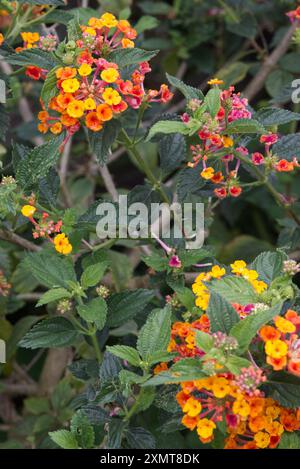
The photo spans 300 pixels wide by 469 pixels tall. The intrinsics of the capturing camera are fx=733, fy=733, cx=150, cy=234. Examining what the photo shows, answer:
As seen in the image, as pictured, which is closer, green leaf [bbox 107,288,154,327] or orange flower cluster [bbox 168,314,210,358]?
orange flower cluster [bbox 168,314,210,358]

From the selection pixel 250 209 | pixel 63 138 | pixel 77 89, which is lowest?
pixel 250 209

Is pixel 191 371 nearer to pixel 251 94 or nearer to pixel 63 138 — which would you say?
pixel 63 138

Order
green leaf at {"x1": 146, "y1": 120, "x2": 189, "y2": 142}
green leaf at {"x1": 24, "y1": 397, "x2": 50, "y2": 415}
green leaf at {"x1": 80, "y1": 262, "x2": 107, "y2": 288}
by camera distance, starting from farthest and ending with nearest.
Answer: green leaf at {"x1": 24, "y1": 397, "x2": 50, "y2": 415} → green leaf at {"x1": 80, "y1": 262, "x2": 107, "y2": 288} → green leaf at {"x1": 146, "y1": 120, "x2": 189, "y2": 142}

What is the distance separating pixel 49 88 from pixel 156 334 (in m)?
0.48

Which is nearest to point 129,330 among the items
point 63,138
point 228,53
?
point 63,138

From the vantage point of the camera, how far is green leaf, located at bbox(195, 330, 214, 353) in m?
1.04

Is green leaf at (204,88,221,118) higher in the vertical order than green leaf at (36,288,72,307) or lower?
higher

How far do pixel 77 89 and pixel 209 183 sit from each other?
1.23 feet

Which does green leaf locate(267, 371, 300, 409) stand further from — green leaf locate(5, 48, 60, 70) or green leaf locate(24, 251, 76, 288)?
green leaf locate(5, 48, 60, 70)

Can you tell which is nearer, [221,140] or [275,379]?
[275,379]

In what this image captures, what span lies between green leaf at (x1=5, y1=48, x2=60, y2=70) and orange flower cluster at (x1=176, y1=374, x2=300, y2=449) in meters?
0.63

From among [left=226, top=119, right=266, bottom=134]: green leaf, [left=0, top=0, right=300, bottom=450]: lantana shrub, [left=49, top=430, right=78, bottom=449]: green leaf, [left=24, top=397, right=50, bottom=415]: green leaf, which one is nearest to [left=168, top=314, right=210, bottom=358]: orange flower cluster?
[left=0, top=0, right=300, bottom=450]: lantana shrub

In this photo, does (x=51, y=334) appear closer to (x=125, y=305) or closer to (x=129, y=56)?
(x=125, y=305)

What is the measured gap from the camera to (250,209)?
101 inches
